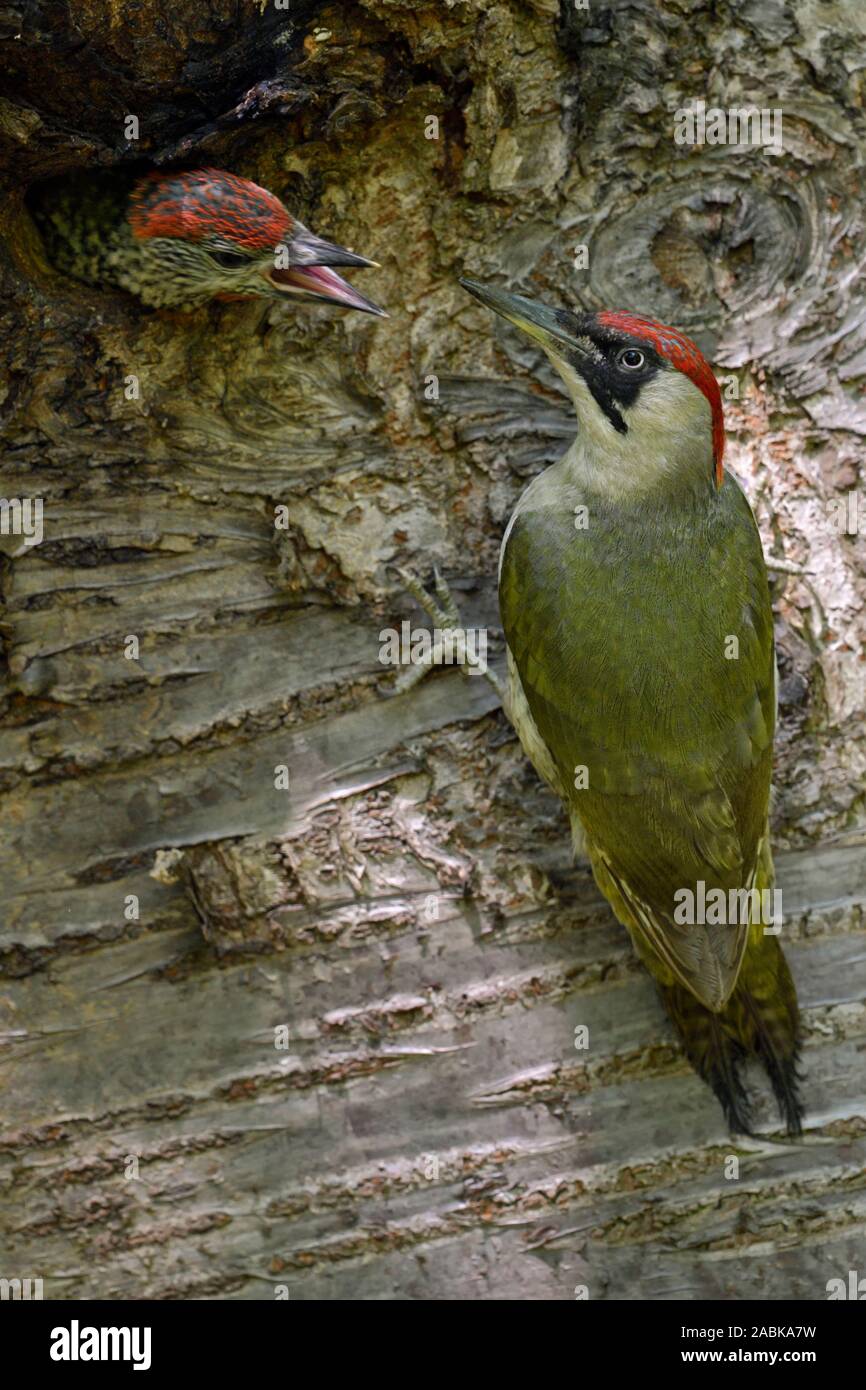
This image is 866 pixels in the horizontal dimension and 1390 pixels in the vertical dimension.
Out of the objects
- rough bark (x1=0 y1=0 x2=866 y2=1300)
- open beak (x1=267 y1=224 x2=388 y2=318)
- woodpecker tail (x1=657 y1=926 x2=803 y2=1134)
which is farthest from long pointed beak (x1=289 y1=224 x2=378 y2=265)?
woodpecker tail (x1=657 y1=926 x2=803 y2=1134)

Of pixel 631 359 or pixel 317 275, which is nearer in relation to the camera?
pixel 317 275

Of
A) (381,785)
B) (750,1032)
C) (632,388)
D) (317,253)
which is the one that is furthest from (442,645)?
(750,1032)

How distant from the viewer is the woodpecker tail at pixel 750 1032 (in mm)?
2555

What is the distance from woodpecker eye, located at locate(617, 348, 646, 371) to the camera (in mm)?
2492

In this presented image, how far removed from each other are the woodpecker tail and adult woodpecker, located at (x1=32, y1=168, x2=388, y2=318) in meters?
1.45

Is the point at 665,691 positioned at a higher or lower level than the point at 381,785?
higher

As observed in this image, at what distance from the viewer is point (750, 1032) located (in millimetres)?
2600

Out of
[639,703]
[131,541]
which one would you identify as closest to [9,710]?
[131,541]

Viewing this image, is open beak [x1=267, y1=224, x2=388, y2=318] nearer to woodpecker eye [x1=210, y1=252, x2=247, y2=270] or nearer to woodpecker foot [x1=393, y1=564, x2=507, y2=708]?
woodpecker eye [x1=210, y1=252, x2=247, y2=270]

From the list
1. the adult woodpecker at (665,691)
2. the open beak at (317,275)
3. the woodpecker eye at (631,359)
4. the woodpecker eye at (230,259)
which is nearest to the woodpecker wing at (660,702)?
the adult woodpecker at (665,691)

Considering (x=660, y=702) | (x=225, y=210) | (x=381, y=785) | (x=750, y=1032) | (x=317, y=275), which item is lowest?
(x=750, y=1032)

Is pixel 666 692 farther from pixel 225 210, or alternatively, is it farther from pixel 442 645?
pixel 225 210

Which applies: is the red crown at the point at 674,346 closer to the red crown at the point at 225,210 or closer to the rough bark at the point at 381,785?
the rough bark at the point at 381,785

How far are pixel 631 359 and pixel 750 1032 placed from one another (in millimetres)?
1341
